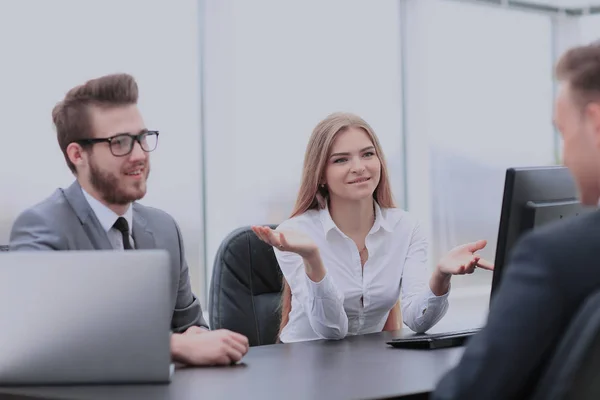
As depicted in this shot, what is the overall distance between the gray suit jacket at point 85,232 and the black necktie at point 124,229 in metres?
0.04

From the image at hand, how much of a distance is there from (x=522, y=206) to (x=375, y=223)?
1024 millimetres

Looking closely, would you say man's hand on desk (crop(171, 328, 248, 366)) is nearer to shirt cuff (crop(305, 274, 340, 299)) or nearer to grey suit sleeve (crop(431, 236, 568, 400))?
shirt cuff (crop(305, 274, 340, 299))

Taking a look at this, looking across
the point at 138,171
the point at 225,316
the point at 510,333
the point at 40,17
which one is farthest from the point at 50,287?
the point at 40,17

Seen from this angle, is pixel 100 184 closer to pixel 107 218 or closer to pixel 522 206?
pixel 107 218

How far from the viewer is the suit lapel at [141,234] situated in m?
2.31

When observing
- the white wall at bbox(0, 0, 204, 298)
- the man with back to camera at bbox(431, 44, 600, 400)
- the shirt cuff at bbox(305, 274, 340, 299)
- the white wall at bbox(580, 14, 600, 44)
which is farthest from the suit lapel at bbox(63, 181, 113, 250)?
the white wall at bbox(580, 14, 600, 44)

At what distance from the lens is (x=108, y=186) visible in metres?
2.21

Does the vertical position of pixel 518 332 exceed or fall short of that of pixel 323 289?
it exceeds it

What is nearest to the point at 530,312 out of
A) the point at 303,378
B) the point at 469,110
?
the point at 303,378

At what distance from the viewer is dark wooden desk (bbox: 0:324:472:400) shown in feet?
5.14

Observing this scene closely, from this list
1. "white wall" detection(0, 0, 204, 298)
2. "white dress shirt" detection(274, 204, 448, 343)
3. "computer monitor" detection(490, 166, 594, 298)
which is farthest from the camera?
"white wall" detection(0, 0, 204, 298)

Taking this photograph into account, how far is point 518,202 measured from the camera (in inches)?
75.7

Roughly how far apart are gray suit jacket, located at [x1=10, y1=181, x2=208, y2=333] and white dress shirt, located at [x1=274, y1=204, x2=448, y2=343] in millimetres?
412

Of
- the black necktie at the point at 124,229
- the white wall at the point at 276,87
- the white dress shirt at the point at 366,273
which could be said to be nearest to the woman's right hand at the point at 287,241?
the white dress shirt at the point at 366,273
